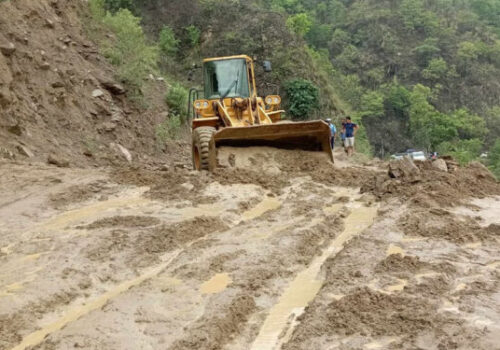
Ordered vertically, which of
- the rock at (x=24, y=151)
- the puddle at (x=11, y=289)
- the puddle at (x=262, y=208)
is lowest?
the puddle at (x=262, y=208)

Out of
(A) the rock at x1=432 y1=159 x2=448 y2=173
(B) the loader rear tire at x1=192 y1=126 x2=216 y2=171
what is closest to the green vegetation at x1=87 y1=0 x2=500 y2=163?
(B) the loader rear tire at x1=192 y1=126 x2=216 y2=171

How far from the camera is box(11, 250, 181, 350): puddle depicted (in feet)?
13.8

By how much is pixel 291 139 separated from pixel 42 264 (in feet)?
22.9

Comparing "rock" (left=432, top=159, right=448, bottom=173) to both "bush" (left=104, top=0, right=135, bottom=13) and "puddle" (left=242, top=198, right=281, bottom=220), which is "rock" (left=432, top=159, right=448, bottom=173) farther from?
"bush" (left=104, top=0, right=135, bottom=13)

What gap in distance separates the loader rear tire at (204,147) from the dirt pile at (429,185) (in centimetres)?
284

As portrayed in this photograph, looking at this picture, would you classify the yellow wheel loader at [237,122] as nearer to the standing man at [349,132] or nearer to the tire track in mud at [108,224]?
the tire track in mud at [108,224]

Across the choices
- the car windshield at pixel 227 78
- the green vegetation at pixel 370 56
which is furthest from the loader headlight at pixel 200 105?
the green vegetation at pixel 370 56

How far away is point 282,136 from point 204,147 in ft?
4.91

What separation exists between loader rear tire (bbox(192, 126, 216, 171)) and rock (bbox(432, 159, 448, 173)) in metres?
3.94

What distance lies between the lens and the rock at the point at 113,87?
59.0 feet

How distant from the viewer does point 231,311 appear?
4531mm

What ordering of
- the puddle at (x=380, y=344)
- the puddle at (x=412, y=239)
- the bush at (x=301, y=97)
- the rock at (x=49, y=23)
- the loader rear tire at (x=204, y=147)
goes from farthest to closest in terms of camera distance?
the bush at (x=301, y=97) → the rock at (x=49, y=23) → the loader rear tire at (x=204, y=147) → the puddle at (x=412, y=239) → the puddle at (x=380, y=344)

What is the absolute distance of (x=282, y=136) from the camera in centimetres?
1173

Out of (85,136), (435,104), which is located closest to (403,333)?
(85,136)
